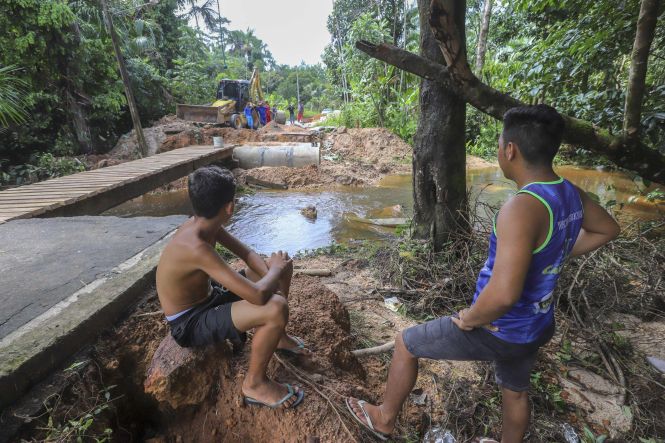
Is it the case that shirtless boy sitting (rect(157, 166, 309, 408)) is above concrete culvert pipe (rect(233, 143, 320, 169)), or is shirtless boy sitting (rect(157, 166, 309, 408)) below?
above

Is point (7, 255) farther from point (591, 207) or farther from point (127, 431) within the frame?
point (591, 207)

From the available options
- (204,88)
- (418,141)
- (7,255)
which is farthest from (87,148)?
(418,141)

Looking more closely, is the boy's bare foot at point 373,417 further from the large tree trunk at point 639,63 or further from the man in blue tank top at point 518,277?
the large tree trunk at point 639,63

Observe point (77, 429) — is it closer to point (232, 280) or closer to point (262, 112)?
point (232, 280)

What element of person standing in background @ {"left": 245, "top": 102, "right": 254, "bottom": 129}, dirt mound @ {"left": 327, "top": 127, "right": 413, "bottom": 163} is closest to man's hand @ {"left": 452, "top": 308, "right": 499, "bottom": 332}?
dirt mound @ {"left": 327, "top": 127, "right": 413, "bottom": 163}

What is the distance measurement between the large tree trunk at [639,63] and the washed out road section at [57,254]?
384 cm

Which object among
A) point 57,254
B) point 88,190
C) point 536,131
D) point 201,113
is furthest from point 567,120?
point 201,113

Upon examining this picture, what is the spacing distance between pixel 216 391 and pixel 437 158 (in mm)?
2801

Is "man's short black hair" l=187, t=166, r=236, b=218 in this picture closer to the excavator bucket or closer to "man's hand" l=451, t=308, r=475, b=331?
"man's hand" l=451, t=308, r=475, b=331

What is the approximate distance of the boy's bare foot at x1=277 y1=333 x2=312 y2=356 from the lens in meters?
2.05

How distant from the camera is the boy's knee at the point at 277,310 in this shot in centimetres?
173

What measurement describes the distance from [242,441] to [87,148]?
1335cm

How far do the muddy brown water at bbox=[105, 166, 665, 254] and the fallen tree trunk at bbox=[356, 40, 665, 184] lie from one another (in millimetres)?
2733

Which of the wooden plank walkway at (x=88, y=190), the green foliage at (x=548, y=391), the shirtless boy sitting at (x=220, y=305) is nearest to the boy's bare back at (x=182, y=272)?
the shirtless boy sitting at (x=220, y=305)
